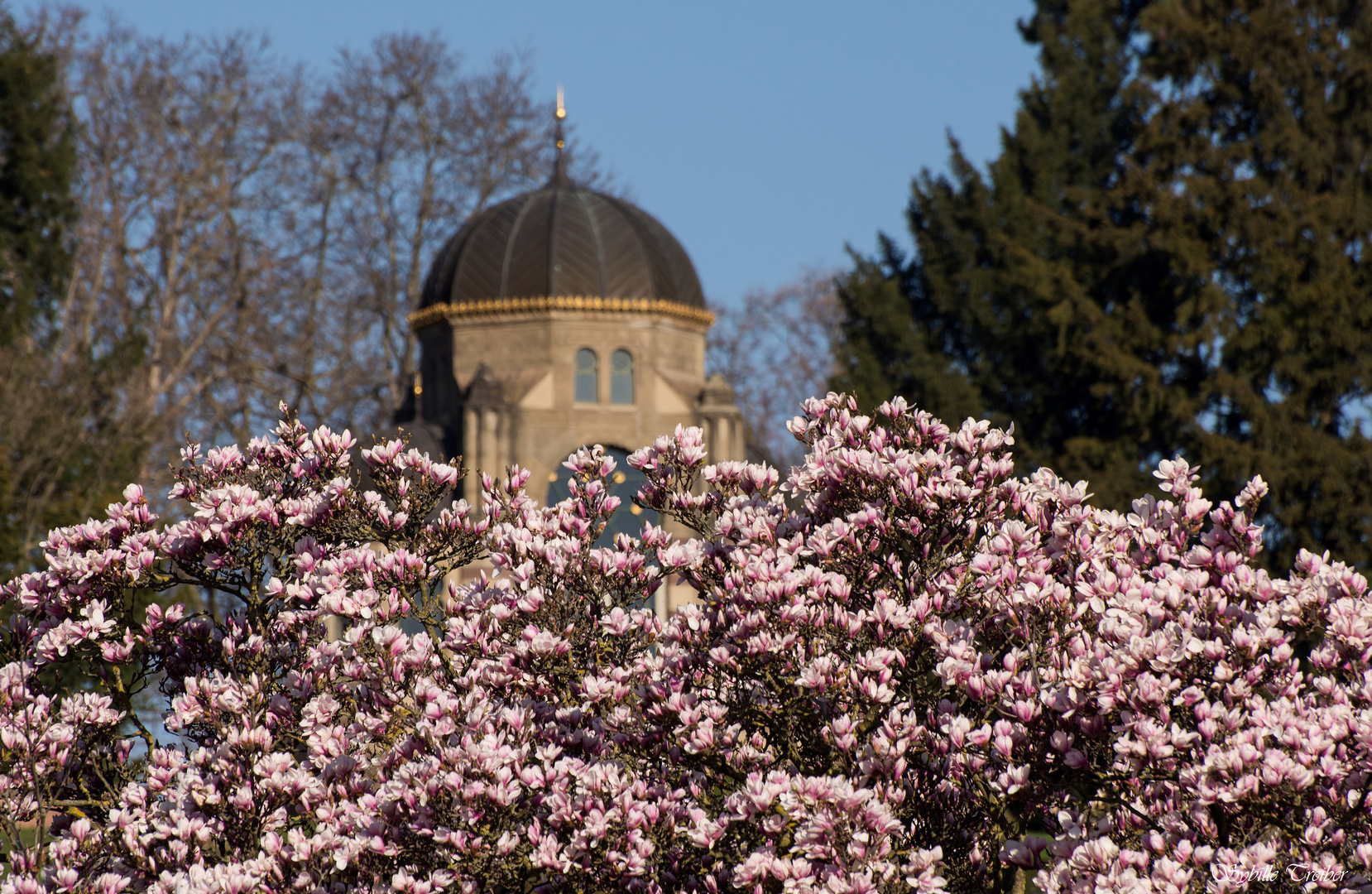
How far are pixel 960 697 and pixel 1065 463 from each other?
73.1 ft

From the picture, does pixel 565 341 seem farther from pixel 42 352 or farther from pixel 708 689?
pixel 708 689

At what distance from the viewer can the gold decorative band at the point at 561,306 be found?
27688 mm

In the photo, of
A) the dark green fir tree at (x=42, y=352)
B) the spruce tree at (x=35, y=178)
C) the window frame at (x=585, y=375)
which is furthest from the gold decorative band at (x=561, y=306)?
the spruce tree at (x=35, y=178)

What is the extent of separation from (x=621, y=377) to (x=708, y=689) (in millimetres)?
20540

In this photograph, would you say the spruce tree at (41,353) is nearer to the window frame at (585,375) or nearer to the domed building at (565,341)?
the domed building at (565,341)

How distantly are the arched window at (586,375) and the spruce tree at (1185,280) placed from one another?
564cm

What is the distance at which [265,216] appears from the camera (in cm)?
4019

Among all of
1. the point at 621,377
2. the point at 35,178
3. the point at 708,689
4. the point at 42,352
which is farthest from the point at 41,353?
the point at 708,689

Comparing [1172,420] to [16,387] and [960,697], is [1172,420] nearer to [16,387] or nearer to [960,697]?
[16,387]

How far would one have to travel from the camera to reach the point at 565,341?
27.7 m

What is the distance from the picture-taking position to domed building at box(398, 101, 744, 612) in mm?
27031

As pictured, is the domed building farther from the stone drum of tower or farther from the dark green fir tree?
the dark green fir tree

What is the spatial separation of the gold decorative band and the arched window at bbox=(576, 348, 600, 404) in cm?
80

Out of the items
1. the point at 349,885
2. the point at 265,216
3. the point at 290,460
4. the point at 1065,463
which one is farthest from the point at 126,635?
the point at 265,216
